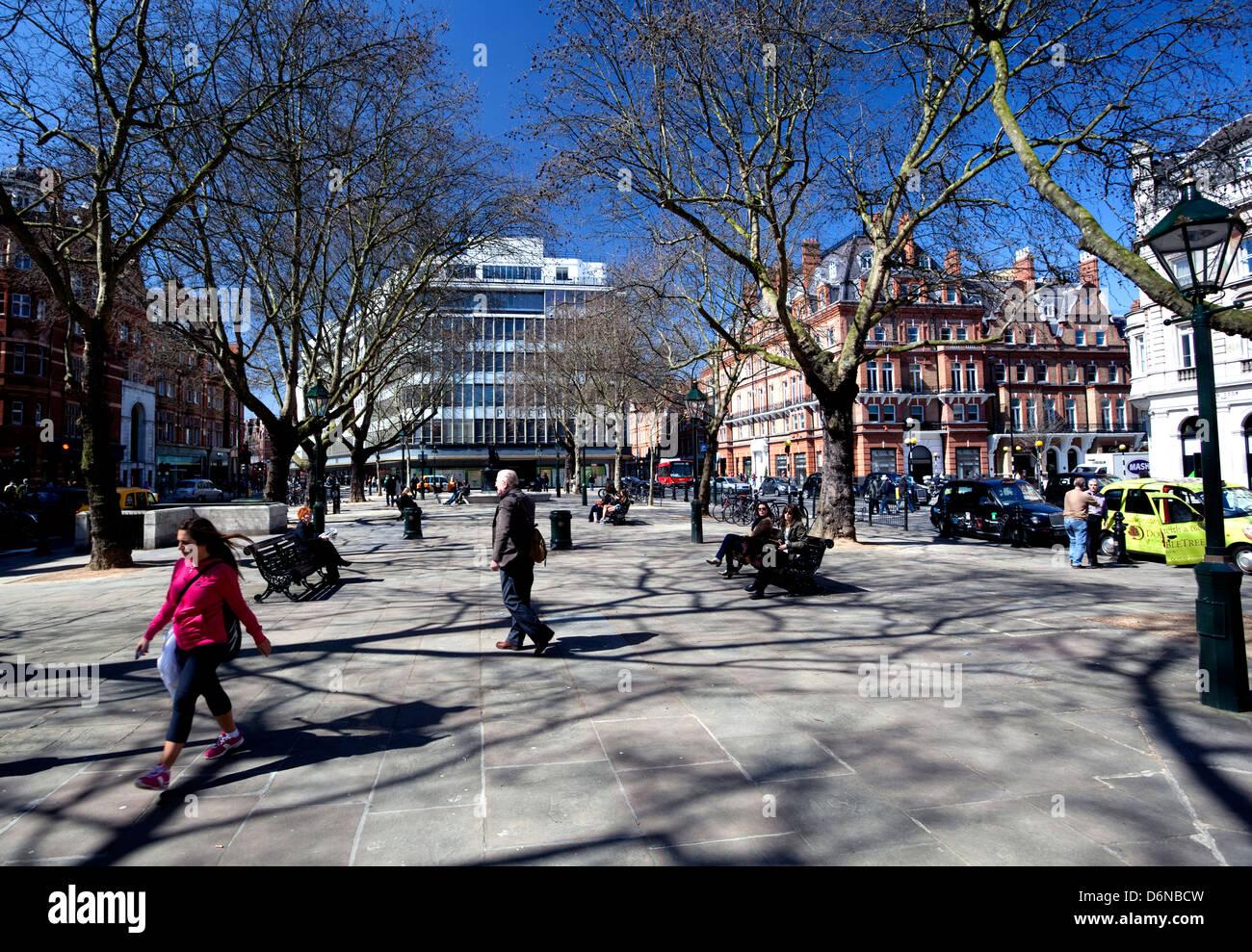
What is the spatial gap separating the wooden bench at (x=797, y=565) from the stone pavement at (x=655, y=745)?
1.01 meters

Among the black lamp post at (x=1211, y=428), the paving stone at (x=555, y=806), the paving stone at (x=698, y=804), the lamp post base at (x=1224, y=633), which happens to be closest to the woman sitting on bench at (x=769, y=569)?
the black lamp post at (x=1211, y=428)

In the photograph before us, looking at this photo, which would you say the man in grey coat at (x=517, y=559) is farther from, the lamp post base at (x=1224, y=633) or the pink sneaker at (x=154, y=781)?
the lamp post base at (x=1224, y=633)

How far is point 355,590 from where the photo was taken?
10.5 meters

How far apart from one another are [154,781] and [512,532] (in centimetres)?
338

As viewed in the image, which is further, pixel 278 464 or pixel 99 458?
pixel 278 464

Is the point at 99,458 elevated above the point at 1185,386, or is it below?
below

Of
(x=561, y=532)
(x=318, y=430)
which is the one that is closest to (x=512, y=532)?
(x=561, y=532)

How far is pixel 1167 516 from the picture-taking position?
12938 millimetres

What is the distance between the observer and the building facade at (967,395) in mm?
52219

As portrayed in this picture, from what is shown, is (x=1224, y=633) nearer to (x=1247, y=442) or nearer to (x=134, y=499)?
(x=134, y=499)
